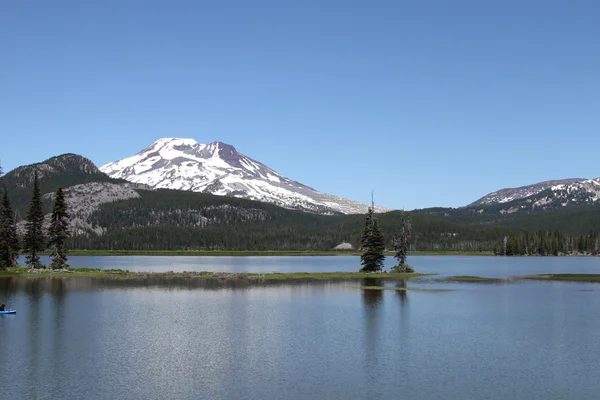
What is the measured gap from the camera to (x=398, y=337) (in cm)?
5869

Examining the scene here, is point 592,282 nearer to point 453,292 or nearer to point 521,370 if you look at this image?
point 453,292

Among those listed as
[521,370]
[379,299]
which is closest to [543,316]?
[379,299]

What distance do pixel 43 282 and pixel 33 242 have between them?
2212cm

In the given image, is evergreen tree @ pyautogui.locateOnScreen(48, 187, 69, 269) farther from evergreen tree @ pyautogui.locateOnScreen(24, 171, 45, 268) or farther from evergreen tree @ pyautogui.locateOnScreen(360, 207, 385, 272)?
evergreen tree @ pyautogui.locateOnScreen(360, 207, 385, 272)

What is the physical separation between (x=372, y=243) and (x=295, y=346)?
3277 inches

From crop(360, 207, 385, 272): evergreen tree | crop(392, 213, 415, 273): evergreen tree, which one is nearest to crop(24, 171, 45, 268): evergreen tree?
crop(360, 207, 385, 272): evergreen tree

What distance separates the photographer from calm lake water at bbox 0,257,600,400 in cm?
4034

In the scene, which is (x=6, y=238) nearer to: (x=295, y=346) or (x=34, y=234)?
(x=34, y=234)

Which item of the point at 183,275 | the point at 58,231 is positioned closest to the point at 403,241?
the point at 183,275

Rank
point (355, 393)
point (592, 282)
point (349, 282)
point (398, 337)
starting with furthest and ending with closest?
point (592, 282) → point (349, 282) → point (398, 337) → point (355, 393)

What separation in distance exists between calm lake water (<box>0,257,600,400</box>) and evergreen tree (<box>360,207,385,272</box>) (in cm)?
4101

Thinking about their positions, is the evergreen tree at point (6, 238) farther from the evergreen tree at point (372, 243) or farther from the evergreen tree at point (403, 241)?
the evergreen tree at point (403, 241)

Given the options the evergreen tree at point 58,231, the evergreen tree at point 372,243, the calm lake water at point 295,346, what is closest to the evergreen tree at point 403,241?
the evergreen tree at point 372,243

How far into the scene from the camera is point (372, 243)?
135 m
